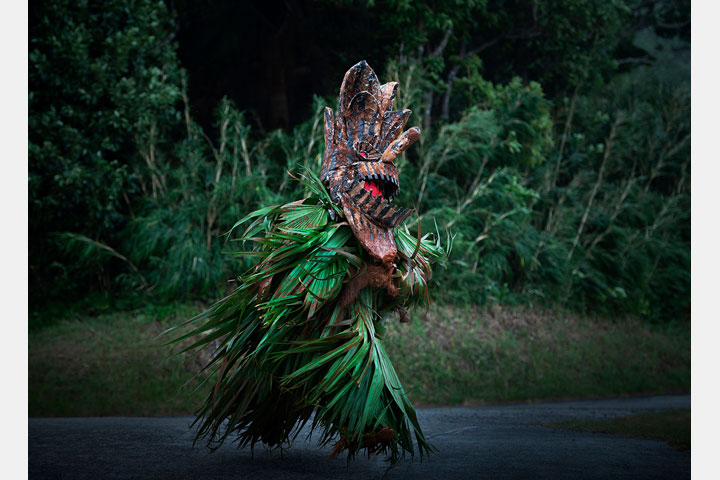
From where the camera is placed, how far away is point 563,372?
339 inches

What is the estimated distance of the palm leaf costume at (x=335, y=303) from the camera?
3590 millimetres

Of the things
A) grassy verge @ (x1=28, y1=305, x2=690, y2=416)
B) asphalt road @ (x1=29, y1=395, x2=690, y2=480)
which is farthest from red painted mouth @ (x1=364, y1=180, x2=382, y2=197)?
grassy verge @ (x1=28, y1=305, x2=690, y2=416)

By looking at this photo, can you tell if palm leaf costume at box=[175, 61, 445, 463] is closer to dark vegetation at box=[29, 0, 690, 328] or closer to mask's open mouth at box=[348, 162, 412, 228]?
mask's open mouth at box=[348, 162, 412, 228]

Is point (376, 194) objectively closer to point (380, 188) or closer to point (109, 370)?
point (380, 188)

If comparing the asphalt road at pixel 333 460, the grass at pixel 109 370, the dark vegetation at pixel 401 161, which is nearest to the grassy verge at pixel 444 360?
the grass at pixel 109 370

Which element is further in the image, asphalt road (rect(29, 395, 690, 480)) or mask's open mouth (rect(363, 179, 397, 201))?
mask's open mouth (rect(363, 179, 397, 201))

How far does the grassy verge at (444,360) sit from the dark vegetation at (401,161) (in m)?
0.42

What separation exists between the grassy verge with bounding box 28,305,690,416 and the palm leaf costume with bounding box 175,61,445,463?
2088 millimetres

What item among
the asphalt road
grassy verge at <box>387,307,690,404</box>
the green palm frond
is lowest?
grassy verge at <box>387,307,690,404</box>

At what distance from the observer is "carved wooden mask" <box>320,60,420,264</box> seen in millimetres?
3781

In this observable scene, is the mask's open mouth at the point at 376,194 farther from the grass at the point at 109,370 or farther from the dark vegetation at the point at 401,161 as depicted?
the grass at the point at 109,370

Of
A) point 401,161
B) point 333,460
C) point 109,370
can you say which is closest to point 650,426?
point 333,460

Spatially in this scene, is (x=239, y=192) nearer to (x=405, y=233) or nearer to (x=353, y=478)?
(x=405, y=233)

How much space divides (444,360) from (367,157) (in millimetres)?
4629
